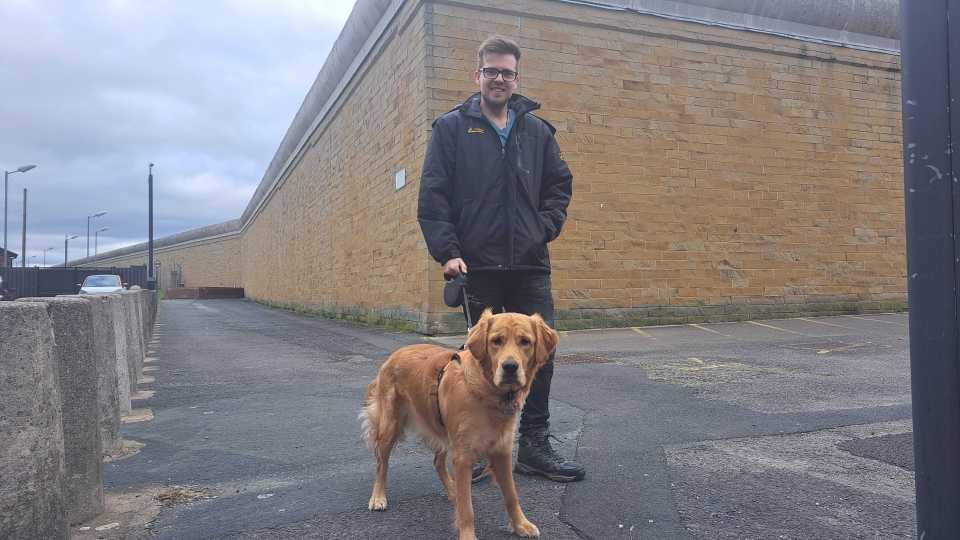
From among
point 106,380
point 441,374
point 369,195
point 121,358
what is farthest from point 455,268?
point 369,195

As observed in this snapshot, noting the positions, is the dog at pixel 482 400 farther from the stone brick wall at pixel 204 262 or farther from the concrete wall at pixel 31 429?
the stone brick wall at pixel 204 262

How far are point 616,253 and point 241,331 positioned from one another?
8316 mm

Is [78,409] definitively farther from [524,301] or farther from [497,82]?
[497,82]

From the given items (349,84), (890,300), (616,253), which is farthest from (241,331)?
(890,300)

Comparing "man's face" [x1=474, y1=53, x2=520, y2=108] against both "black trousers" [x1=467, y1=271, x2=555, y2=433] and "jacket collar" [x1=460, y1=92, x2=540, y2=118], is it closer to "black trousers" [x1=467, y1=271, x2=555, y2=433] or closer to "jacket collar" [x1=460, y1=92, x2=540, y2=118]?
"jacket collar" [x1=460, y1=92, x2=540, y2=118]

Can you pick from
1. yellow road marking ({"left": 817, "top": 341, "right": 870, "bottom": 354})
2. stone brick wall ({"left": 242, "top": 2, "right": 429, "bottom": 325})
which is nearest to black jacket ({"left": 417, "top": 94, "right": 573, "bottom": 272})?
yellow road marking ({"left": 817, "top": 341, "right": 870, "bottom": 354})

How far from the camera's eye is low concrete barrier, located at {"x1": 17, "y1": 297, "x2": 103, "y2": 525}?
2.96m

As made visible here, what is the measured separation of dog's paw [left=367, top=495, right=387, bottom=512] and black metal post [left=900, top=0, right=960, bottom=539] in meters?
2.19

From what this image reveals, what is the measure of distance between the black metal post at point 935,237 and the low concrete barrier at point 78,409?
3227 mm

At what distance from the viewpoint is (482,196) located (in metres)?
3.59

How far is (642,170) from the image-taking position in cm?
1259

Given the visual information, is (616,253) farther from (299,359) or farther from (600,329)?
(299,359)

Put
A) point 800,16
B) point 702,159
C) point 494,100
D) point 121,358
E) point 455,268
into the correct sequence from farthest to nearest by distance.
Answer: point 800,16, point 702,159, point 121,358, point 494,100, point 455,268

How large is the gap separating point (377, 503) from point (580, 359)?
5.51 metres
